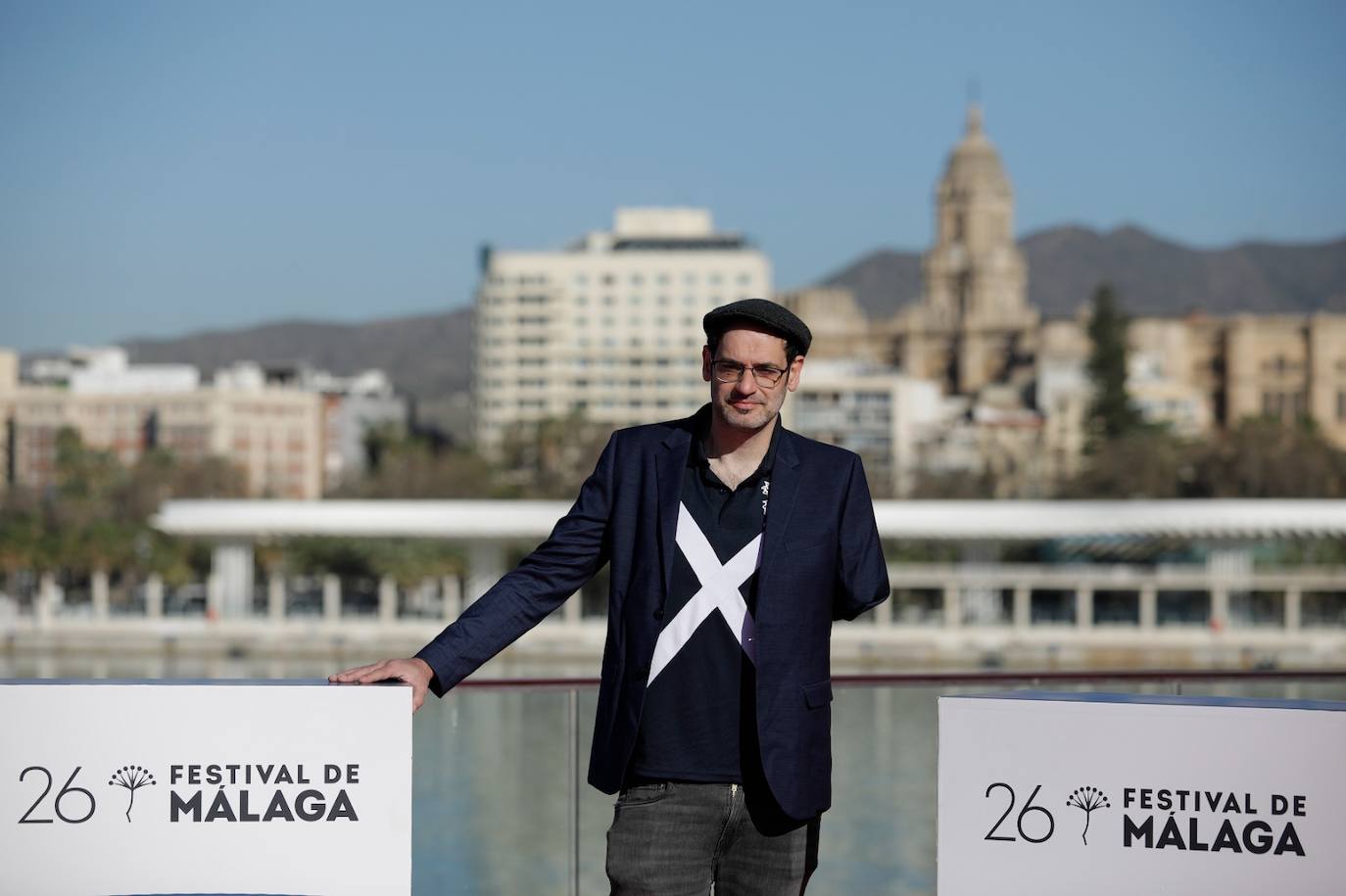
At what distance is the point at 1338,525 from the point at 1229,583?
139 inches

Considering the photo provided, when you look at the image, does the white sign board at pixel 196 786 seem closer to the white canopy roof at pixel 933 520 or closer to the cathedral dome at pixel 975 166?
the white canopy roof at pixel 933 520

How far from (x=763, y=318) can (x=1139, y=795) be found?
37.1 inches

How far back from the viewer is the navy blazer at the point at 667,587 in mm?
2998

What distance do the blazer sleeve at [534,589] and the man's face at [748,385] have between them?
199 millimetres

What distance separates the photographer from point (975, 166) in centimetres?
13912

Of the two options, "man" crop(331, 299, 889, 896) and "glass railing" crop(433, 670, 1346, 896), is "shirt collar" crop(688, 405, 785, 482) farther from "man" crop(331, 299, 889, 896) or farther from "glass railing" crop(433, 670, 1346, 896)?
"glass railing" crop(433, 670, 1346, 896)

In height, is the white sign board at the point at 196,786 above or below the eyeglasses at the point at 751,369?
below

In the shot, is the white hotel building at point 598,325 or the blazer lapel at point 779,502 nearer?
the blazer lapel at point 779,502

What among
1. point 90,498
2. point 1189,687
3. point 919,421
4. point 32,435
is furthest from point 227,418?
point 1189,687

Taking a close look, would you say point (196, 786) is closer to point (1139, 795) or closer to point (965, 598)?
point (1139, 795)

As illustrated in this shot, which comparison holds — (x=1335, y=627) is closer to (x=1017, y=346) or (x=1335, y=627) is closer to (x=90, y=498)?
(x=90, y=498)

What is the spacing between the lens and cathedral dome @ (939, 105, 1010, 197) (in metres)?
138

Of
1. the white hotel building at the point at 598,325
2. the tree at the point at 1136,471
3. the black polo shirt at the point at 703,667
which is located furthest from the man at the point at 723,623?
the white hotel building at the point at 598,325

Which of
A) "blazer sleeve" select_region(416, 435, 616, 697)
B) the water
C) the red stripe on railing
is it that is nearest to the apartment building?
the water
